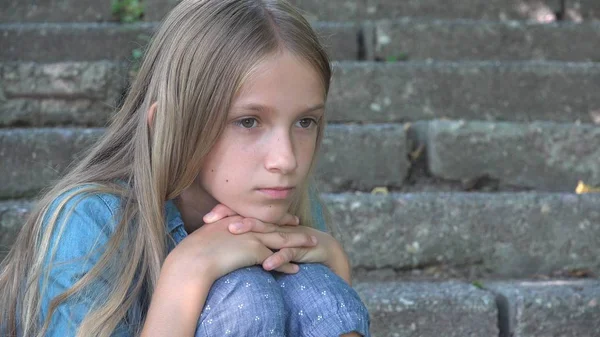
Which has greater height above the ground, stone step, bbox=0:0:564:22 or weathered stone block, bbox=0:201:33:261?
stone step, bbox=0:0:564:22

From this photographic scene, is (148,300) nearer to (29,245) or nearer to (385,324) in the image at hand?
(29,245)

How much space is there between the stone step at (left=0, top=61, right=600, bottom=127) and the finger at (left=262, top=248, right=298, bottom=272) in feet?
4.91

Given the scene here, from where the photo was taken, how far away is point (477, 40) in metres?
3.61

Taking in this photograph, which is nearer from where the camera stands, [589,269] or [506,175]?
[589,269]

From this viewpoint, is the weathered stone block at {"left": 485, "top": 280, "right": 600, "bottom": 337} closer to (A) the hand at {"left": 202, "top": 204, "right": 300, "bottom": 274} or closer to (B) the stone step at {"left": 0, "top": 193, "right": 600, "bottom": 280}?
(B) the stone step at {"left": 0, "top": 193, "right": 600, "bottom": 280}

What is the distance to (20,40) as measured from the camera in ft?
11.2

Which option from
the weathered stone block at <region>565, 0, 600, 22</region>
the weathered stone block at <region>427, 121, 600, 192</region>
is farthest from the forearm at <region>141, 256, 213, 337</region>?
the weathered stone block at <region>565, 0, 600, 22</region>

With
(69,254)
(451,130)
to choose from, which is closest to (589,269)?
(451,130)

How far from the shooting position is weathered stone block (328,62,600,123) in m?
3.22

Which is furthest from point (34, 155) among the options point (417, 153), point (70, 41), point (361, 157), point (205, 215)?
point (417, 153)

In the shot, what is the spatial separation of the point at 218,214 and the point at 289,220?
0.58 feet

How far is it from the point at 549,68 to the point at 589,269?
984 mm

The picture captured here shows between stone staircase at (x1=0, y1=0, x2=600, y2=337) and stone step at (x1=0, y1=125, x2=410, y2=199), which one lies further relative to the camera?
stone step at (x1=0, y1=125, x2=410, y2=199)

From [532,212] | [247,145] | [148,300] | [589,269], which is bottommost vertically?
[589,269]
